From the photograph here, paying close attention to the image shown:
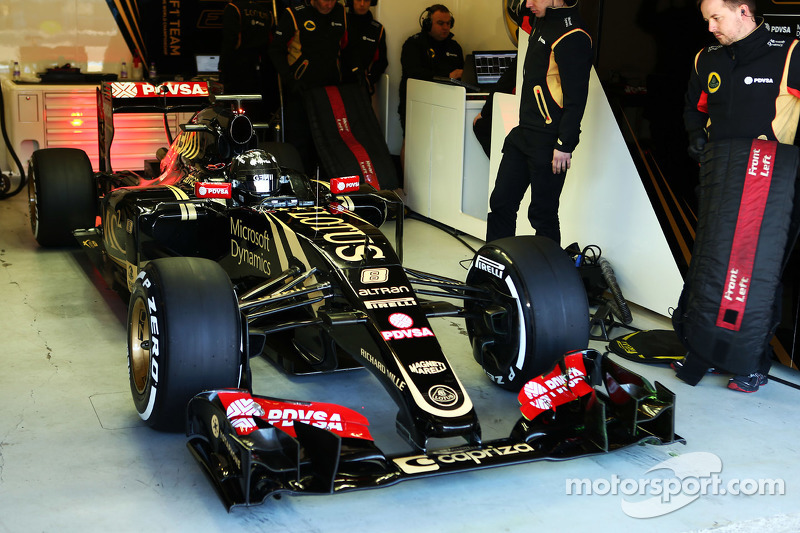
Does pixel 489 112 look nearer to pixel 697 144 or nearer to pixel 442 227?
pixel 442 227

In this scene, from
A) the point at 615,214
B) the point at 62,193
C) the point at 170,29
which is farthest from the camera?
the point at 170,29

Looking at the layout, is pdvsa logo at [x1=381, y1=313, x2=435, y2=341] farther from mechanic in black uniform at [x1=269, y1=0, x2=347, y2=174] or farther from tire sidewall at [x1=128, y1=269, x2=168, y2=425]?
mechanic in black uniform at [x1=269, y1=0, x2=347, y2=174]

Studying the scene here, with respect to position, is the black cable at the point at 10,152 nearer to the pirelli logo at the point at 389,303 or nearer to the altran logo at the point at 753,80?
the pirelli logo at the point at 389,303

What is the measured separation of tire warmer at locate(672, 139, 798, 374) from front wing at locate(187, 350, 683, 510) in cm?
90

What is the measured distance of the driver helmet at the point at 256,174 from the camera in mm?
4516

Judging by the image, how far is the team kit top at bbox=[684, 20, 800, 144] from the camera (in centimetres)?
407

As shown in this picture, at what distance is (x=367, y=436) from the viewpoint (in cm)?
305

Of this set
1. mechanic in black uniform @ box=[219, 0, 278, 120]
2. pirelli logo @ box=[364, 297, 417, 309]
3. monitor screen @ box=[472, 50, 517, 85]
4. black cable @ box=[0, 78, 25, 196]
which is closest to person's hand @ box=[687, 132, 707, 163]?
pirelli logo @ box=[364, 297, 417, 309]

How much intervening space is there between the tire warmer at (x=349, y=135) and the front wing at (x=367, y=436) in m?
4.55

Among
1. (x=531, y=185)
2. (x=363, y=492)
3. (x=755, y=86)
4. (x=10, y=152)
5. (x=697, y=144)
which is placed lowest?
(x=363, y=492)

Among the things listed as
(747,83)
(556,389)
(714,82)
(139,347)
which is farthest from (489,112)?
(139,347)

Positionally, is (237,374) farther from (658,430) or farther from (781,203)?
(781,203)

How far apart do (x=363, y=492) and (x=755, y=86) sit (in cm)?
259

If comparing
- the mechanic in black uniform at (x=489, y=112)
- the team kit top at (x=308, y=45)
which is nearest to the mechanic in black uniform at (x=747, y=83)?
the mechanic in black uniform at (x=489, y=112)
